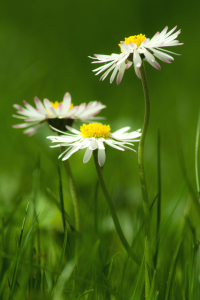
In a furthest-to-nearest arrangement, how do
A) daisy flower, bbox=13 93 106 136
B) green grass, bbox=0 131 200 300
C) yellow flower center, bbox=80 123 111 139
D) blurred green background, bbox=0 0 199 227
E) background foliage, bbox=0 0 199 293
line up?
1. blurred green background, bbox=0 0 199 227
2. background foliage, bbox=0 0 199 293
3. daisy flower, bbox=13 93 106 136
4. yellow flower center, bbox=80 123 111 139
5. green grass, bbox=0 131 200 300

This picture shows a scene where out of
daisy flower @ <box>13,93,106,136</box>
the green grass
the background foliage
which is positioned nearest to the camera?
the green grass

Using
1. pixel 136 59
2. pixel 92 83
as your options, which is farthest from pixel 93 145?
pixel 92 83

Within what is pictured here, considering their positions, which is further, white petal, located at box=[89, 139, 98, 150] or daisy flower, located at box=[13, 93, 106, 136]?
daisy flower, located at box=[13, 93, 106, 136]

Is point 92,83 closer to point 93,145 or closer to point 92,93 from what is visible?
point 92,93

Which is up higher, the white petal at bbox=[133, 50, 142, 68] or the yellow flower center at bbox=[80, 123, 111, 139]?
the white petal at bbox=[133, 50, 142, 68]

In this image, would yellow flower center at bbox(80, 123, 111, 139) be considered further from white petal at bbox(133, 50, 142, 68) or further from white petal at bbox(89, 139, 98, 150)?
white petal at bbox(133, 50, 142, 68)

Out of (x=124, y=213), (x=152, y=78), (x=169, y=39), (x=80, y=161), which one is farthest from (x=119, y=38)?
(x=169, y=39)

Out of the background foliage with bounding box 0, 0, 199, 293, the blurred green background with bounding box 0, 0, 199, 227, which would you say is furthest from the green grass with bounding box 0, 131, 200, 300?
the blurred green background with bounding box 0, 0, 199, 227

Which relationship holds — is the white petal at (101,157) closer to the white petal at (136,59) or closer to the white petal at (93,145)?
the white petal at (93,145)

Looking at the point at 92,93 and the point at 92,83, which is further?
the point at 92,83

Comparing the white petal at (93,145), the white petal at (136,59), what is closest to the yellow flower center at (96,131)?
the white petal at (93,145)
